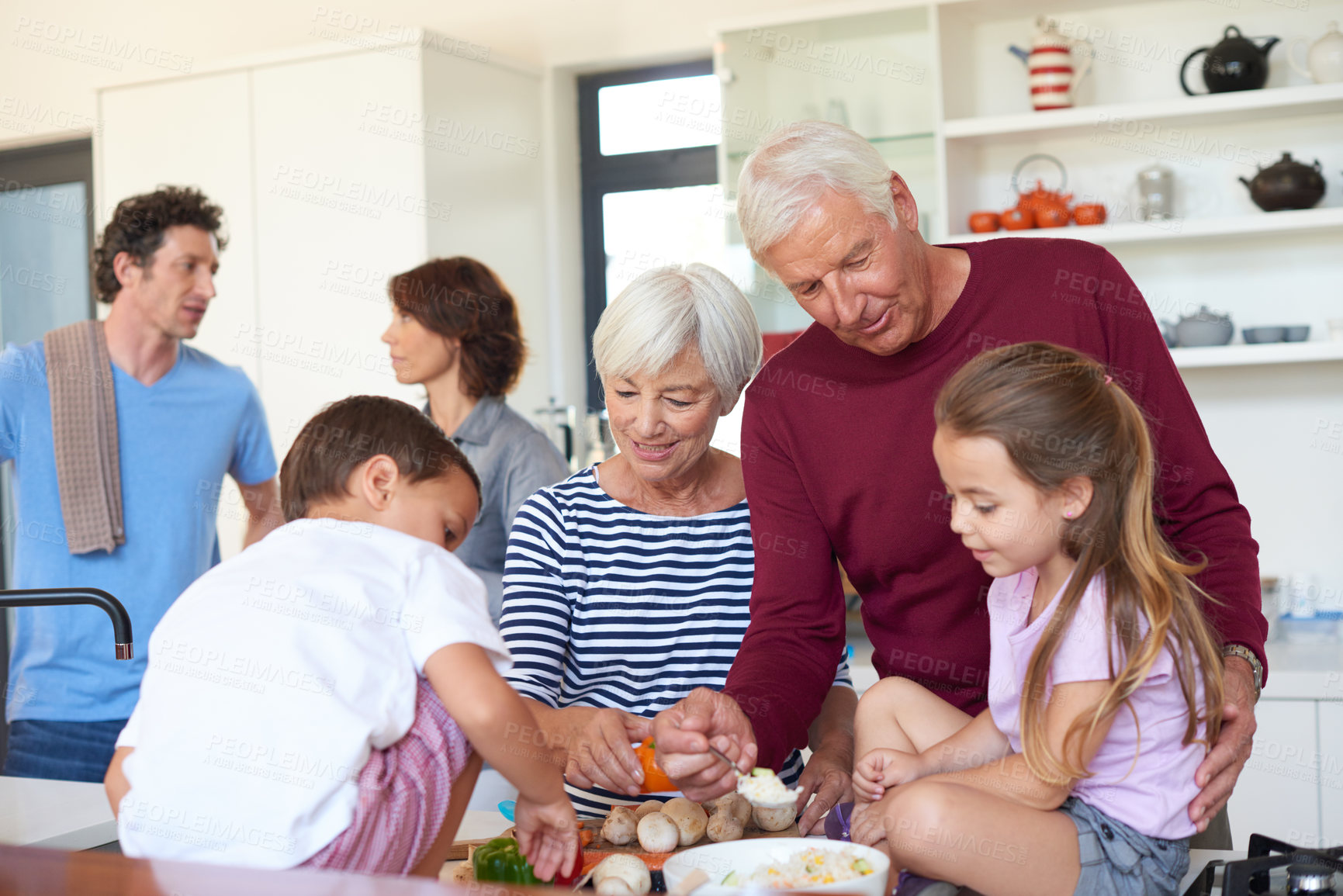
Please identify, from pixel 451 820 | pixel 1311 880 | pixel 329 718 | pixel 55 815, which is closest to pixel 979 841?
pixel 1311 880

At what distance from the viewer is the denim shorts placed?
1188 millimetres

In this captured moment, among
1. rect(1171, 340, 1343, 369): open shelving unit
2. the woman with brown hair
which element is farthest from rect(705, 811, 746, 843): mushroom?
rect(1171, 340, 1343, 369): open shelving unit

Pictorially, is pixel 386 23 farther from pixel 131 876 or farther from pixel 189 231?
pixel 131 876

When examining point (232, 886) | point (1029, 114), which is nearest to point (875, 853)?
point (232, 886)

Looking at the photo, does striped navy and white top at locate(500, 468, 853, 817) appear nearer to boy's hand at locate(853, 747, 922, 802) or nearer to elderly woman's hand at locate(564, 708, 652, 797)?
elderly woman's hand at locate(564, 708, 652, 797)

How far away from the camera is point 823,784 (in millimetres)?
1512

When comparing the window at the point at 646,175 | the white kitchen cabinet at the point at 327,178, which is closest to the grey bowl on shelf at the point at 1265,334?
the window at the point at 646,175

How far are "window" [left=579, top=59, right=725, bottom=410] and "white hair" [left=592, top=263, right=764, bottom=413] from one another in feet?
7.45

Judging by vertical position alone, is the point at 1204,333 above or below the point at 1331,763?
above

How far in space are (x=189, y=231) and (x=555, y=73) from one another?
67.4 inches

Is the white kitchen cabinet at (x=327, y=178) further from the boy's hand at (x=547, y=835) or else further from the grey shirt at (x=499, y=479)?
the boy's hand at (x=547, y=835)

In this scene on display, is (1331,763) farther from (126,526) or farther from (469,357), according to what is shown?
(126,526)

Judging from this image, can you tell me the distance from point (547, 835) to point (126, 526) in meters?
1.68

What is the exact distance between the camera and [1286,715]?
9.06 feet
